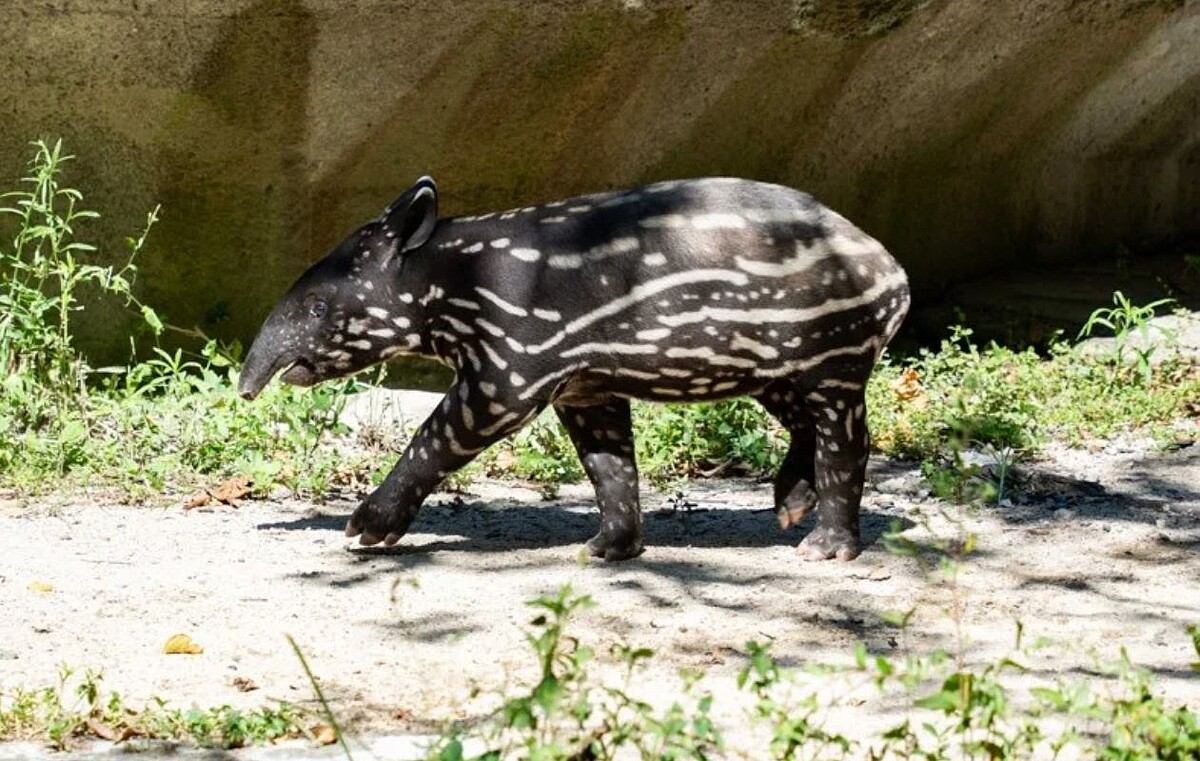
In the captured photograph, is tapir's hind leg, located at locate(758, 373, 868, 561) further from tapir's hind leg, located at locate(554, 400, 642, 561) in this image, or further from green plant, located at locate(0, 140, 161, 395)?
green plant, located at locate(0, 140, 161, 395)

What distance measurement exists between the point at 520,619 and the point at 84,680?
1.28m

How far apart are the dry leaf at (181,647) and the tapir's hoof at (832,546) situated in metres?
2.12

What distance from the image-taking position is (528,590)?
237 inches

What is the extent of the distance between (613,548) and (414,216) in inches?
50.9

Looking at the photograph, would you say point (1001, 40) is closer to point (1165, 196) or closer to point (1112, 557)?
point (1165, 196)

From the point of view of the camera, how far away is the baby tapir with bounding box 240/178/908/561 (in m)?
6.18

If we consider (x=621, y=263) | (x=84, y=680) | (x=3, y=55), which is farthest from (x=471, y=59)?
(x=84, y=680)

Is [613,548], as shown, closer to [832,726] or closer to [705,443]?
[705,443]

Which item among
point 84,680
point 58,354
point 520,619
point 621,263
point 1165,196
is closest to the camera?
point 84,680

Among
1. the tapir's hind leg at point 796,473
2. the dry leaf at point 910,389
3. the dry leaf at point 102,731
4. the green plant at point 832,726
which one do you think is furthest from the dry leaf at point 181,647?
the dry leaf at point 910,389

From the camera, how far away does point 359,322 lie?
661 cm

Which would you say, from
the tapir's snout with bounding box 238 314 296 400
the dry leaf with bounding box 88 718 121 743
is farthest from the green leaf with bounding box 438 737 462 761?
the tapir's snout with bounding box 238 314 296 400

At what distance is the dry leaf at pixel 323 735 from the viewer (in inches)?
177

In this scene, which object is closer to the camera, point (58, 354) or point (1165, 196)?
point (58, 354)
